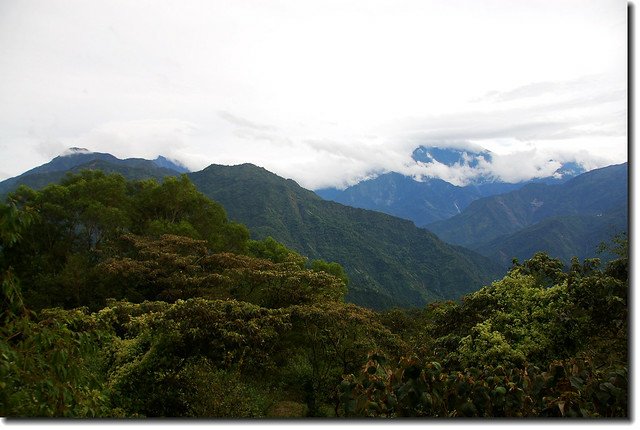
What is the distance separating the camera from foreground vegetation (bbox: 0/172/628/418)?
10.6 ft

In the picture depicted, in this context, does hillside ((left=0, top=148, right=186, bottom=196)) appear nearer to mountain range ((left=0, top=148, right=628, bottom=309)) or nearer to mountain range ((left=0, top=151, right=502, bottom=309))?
mountain range ((left=0, top=148, right=628, bottom=309))

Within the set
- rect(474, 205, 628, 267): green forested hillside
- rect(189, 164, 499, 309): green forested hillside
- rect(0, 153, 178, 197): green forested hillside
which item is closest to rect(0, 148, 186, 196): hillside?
Result: rect(0, 153, 178, 197): green forested hillside

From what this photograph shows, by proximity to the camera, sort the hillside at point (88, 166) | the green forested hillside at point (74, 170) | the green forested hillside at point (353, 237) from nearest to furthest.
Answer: the green forested hillside at point (353, 237) < the green forested hillside at point (74, 170) < the hillside at point (88, 166)

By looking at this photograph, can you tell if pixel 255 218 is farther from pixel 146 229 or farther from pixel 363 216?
pixel 146 229

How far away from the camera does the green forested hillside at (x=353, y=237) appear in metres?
111

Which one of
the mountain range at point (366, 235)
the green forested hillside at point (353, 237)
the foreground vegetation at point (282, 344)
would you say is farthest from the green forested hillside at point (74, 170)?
the foreground vegetation at point (282, 344)

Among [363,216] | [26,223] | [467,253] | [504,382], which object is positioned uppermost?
[26,223]

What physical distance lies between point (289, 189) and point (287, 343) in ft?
450

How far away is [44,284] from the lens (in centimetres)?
1730

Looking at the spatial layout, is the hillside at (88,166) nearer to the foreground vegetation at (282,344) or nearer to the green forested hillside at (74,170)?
the green forested hillside at (74,170)

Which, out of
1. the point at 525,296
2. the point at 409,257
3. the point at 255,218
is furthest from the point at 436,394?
the point at 409,257

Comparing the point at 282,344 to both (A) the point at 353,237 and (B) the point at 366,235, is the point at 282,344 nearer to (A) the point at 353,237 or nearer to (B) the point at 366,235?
(A) the point at 353,237

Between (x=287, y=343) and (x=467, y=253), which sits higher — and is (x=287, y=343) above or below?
above

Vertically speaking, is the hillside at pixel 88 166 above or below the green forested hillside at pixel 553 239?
above
